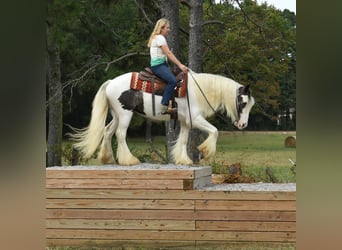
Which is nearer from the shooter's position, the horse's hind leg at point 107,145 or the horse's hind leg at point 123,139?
the horse's hind leg at point 123,139

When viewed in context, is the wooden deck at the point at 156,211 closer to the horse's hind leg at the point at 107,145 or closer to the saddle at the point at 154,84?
the horse's hind leg at the point at 107,145

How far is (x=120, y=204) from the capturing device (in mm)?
4621

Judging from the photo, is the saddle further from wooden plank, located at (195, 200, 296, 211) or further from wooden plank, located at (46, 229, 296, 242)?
wooden plank, located at (46, 229, 296, 242)

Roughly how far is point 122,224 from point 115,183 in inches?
12.6

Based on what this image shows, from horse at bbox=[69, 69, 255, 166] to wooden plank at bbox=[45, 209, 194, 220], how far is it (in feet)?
1.79

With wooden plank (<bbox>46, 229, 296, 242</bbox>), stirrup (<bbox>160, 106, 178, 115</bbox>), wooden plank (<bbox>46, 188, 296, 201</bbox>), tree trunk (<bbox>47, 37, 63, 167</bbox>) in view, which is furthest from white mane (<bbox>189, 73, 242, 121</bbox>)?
tree trunk (<bbox>47, 37, 63, 167</bbox>)

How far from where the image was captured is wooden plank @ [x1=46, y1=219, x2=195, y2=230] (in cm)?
457

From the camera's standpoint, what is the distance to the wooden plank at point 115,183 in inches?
180

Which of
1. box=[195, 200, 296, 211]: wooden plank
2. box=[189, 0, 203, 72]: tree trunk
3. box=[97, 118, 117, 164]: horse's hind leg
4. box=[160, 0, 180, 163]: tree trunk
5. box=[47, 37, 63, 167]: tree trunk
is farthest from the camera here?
box=[47, 37, 63, 167]: tree trunk

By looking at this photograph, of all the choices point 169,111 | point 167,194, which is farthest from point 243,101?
point 167,194

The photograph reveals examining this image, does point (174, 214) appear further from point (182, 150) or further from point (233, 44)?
point (233, 44)

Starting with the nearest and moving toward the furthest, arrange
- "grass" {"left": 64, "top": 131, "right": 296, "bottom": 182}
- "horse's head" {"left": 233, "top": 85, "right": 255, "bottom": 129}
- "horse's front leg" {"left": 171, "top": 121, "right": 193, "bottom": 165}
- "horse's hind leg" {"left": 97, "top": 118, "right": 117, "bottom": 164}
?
"horse's head" {"left": 233, "top": 85, "right": 255, "bottom": 129} → "horse's front leg" {"left": 171, "top": 121, "right": 193, "bottom": 165} → "horse's hind leg" {"left": 97, "top": 118, "right": 117, "bottom": 164} → "grass" {"left": 64, "top": 131, "right": 296, "bottom": 182}

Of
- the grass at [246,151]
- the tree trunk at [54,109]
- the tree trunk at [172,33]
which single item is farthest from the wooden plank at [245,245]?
the tree trunk at [54,109]
